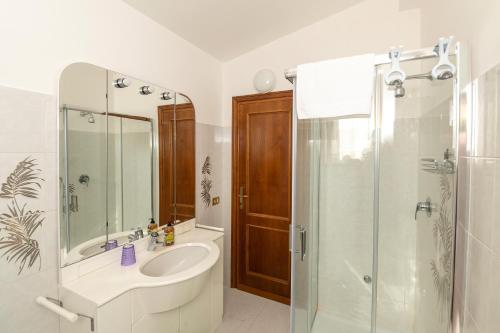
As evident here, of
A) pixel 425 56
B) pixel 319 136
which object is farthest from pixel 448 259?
pixel 319 136

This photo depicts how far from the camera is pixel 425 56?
1109 mm

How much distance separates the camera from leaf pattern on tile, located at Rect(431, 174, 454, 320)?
114 centimetres

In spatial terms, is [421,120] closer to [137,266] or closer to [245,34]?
[245,34]

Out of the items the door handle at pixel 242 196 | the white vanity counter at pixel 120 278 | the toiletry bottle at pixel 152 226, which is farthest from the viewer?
the door handle at pixel 242 196

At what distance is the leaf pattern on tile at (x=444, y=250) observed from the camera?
1141mm

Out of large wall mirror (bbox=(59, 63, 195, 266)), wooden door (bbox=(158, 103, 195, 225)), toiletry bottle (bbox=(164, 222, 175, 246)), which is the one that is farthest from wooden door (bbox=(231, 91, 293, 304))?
toiletry bottle (bbox=(164, 222, 175, 246))

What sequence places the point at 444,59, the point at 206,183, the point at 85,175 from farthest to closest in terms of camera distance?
the point at 206,183 → the point at 85,175 → the point at 444,59

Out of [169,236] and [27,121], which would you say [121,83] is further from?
[169,236]

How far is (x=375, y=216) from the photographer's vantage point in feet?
6.01

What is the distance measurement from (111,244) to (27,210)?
502 millimetres

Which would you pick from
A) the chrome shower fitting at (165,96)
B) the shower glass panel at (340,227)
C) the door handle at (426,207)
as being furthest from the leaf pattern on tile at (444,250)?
the chrome shower fitting at (165,96)

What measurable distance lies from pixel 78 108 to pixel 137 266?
0.98 m

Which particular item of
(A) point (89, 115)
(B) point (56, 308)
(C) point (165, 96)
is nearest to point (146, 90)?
(C) point (165, 96)

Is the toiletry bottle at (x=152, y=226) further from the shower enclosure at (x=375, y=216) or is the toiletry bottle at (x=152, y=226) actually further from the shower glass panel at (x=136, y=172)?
the shower enclosure at (x=375, y=216)
